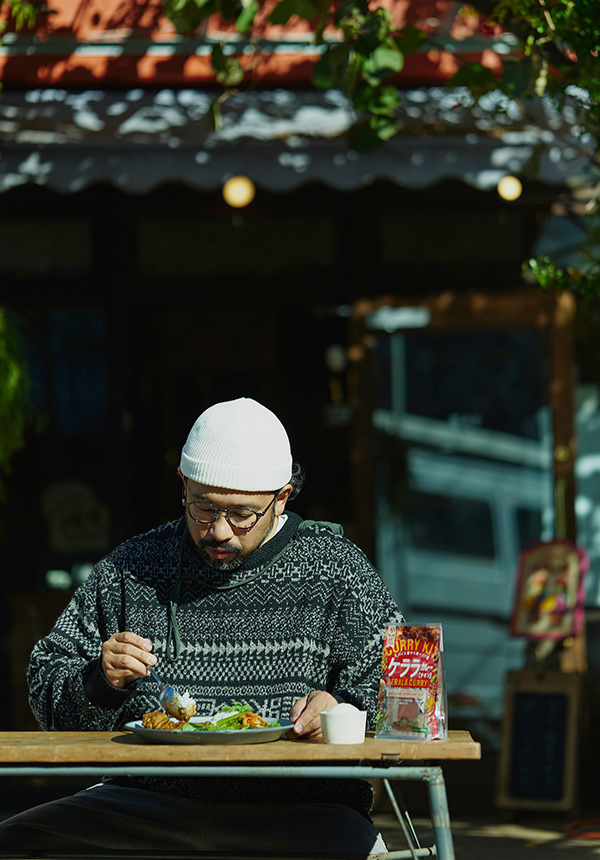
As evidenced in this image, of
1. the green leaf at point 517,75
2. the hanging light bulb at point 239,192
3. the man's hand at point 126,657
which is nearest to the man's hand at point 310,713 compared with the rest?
the man's hand at point 126,657

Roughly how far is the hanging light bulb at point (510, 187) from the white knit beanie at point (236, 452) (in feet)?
10.8

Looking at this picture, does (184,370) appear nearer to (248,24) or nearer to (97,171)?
(97,171)

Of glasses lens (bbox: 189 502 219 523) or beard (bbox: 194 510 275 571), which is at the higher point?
glasses lens (bbox: 189 502 219 523)

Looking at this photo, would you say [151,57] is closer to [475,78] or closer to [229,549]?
[475,78]

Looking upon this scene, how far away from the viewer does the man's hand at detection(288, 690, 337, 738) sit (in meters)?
2.94

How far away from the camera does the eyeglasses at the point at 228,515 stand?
330 cm

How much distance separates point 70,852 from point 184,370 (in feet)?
15.3

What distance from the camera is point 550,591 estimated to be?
21.9 ft

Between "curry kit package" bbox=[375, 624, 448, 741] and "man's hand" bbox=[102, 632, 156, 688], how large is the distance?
56 centimetres

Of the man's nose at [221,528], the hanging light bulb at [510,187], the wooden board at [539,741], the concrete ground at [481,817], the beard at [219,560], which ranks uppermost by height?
the hanging light bulb at [510,187]

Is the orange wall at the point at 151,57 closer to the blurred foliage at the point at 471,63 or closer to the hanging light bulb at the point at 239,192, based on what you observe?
the hanging light bulb at the point at 239,192

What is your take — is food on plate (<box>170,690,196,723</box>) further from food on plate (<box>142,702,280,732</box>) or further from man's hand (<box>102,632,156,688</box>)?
man's hand (<box>102,632,156,688</box>)

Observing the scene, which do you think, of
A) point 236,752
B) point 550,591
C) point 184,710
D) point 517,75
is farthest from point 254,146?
point 236,752

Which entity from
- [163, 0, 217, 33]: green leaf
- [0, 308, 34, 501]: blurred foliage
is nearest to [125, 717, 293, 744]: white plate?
[163, 0, 217, 33]: green leaf
